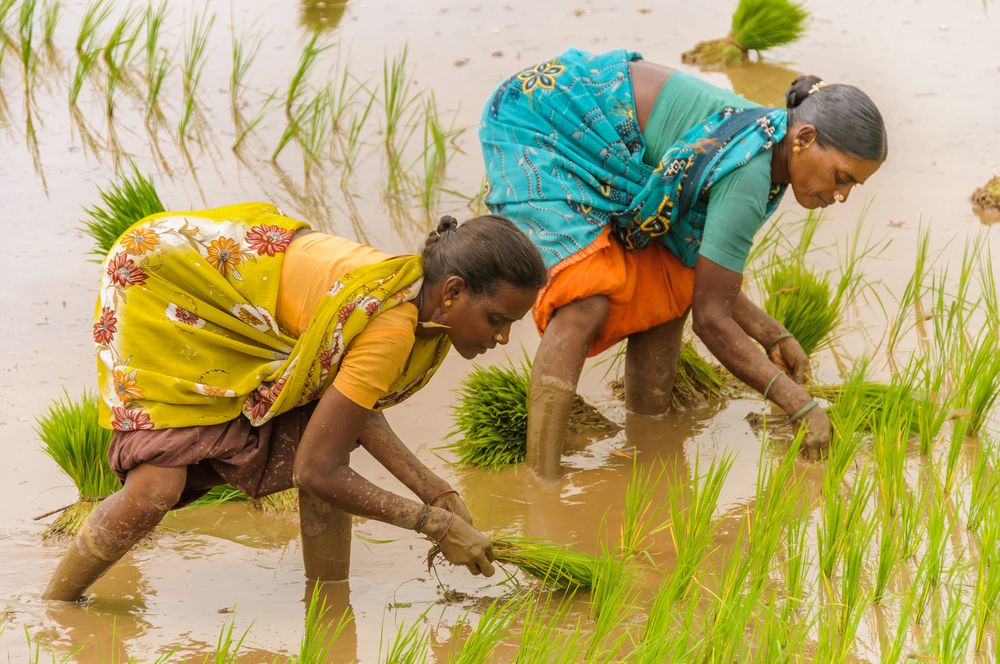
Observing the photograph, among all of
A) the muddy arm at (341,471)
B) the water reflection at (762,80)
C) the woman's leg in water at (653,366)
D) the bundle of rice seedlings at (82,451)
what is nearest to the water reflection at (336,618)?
the muddy arm at (341,471)

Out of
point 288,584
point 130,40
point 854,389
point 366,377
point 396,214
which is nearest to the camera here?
point 366,377

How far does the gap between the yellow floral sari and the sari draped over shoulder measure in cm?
86

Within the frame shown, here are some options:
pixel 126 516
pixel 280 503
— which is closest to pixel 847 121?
pixel 280 503

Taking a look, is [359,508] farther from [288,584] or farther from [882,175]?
[882,175]

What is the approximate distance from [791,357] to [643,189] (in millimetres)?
743

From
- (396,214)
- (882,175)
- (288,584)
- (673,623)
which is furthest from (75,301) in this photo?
(882,175)

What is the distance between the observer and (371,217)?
5109mm

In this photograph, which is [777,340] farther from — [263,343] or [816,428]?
[263,343]

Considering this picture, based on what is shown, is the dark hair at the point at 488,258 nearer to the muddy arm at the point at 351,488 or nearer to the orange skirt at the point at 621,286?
the muddy arm at the point at 351,488

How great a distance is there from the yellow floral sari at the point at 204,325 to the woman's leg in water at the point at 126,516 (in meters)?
0.11

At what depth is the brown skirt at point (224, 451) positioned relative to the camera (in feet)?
9.02

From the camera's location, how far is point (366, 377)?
2646mm

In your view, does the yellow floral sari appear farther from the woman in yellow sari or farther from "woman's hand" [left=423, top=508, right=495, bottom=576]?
"woman's hand" [left=423, top=508, right=495, bottom=576]

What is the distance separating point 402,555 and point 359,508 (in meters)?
0.49
